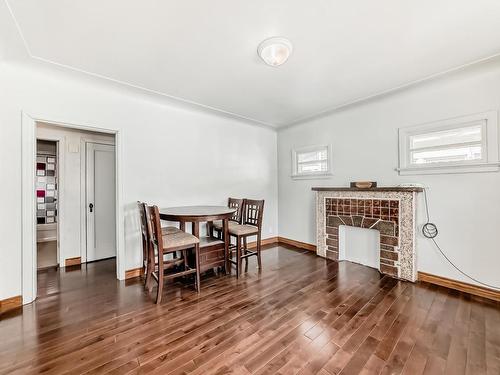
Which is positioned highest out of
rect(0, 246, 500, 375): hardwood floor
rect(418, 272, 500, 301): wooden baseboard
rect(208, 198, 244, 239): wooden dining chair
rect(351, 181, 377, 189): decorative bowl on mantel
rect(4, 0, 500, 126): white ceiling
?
rect(4, 0, 500, 126): white ceiling

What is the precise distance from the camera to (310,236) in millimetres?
4191

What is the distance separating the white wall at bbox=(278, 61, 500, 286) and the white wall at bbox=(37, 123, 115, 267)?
4100 millimetres

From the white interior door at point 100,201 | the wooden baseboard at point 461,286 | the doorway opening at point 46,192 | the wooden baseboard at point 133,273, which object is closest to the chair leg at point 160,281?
the wooden baseboard at point 133,273

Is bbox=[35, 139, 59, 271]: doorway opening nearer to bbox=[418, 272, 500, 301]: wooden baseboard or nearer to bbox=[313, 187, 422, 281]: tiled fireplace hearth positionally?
bbox=[313, 187, 422, 281]: tiled fireplace hearth

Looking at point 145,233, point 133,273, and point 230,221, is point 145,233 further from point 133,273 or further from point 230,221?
point 230,221

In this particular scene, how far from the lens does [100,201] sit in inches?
148

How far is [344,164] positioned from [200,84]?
2.53 m

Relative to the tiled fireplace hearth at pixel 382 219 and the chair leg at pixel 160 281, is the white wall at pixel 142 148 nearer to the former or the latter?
the chair leg at pixel 160 281

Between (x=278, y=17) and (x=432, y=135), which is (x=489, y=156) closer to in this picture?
(x=432, y=135)

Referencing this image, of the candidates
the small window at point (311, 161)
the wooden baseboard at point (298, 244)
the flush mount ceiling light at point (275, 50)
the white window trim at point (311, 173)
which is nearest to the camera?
the flush mount ceiling light at point (275, 50)

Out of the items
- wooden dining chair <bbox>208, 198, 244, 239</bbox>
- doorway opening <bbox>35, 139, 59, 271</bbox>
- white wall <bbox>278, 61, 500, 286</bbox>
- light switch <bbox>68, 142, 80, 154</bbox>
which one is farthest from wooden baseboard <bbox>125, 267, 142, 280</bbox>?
doorway opening <bbox>35, 139, 59, 271</bbox>

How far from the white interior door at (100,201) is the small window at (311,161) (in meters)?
3.42

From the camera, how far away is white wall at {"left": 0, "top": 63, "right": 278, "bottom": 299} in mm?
2246

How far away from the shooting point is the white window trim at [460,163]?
7.72ft
